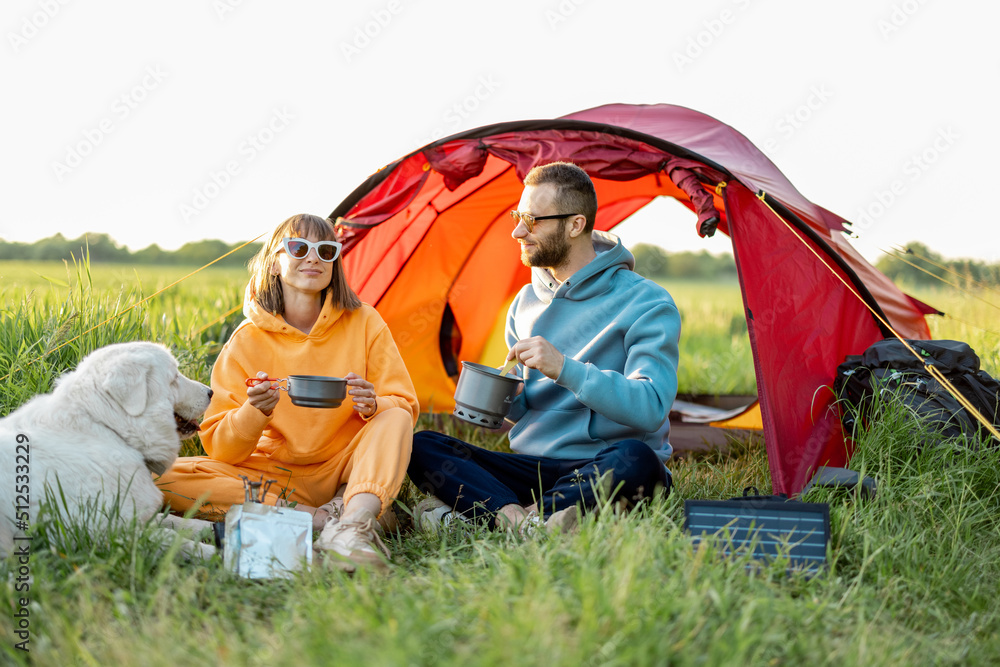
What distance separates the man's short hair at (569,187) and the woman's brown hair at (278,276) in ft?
2.99

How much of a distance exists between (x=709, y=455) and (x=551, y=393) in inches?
60.6

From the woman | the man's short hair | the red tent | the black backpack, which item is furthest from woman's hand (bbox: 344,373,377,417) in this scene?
the black backpack

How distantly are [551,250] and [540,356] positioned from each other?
706 mm

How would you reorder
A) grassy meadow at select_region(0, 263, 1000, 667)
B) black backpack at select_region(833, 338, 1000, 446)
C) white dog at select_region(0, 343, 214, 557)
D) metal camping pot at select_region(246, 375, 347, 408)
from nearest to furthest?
1. grassy meadow at select_region(0, 263, 1000, 667)
2. white dog at select_region(0, 343, 214, 557)
3. metal camping pot at select_region(246, 375, 347, 408)
4. black backpack at select_region(833, 338, 1000, 446)

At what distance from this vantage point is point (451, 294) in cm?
513

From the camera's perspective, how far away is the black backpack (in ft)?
10.2

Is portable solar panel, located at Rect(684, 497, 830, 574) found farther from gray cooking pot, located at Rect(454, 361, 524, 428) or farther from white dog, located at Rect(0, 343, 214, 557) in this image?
white dog, located at Rect(0, 343, 214, 557)

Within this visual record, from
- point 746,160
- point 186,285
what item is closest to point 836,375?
point 746,160

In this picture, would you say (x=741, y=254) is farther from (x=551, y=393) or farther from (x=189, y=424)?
(x=189, y=424)

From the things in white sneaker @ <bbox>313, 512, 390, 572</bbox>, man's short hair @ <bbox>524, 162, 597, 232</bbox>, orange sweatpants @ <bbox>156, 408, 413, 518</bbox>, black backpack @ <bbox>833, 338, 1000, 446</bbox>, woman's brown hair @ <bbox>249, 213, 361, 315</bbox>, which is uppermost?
man's short hair @ <bbox>524, 162, 597, 232</bbox>

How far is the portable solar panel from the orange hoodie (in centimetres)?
126

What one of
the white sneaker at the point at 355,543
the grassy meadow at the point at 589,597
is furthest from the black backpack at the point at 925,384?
the white sneaker at the point at 355,543

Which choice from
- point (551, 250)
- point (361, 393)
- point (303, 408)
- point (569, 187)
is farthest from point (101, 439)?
point (569, 187)

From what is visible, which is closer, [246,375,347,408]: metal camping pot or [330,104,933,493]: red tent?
[246,375,347,408]: metal camping pot
